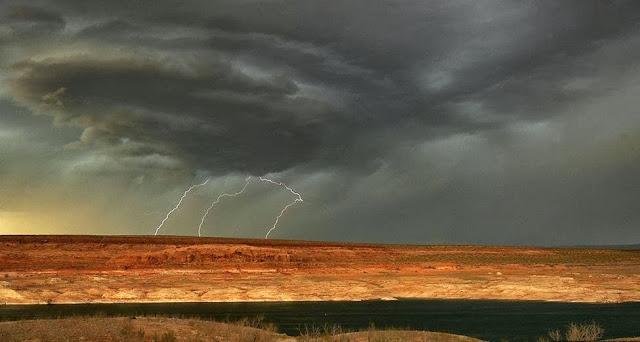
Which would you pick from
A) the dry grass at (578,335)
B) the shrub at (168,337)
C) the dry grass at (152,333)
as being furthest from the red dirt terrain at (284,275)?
the shrub at (168,337)

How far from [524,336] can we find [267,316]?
1623 centimetres

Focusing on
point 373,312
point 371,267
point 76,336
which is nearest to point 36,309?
point 373,312

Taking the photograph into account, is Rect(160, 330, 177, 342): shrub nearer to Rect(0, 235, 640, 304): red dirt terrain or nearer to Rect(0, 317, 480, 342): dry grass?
Rect(0, 317, 480, 342): dry grass

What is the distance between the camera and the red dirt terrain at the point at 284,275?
174ft

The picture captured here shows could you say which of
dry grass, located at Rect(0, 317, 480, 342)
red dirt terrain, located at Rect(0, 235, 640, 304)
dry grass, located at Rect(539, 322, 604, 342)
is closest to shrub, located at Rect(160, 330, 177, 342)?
dry grass, located at Rect(0, 317, 480, 342)

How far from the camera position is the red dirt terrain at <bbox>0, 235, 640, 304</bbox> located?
174 feet

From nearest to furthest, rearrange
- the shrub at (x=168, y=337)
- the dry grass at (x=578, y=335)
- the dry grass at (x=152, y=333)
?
the dry grass at (x=152, y=333) → the shrub at (x=168, y=337) → the dry grass at (x=578, y=335)

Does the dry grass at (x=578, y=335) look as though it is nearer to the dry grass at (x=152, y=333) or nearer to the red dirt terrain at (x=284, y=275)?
the dry grass at (x=152, y=333)

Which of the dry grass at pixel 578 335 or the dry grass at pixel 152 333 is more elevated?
the dry grass at pixel 152 333

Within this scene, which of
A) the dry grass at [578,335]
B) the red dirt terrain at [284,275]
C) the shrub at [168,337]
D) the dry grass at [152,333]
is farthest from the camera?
the red dirt terrain at [284,275]

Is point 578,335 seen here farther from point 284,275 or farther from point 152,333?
point 284,275

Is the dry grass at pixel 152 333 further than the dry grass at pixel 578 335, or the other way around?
the dry grass at pixel 578 335

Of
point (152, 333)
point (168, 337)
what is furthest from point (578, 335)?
point (152, 333)

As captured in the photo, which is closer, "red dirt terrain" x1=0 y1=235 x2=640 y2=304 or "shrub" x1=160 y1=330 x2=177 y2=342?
"shrub" x1=160 y1=330 x2=177 y2=342
